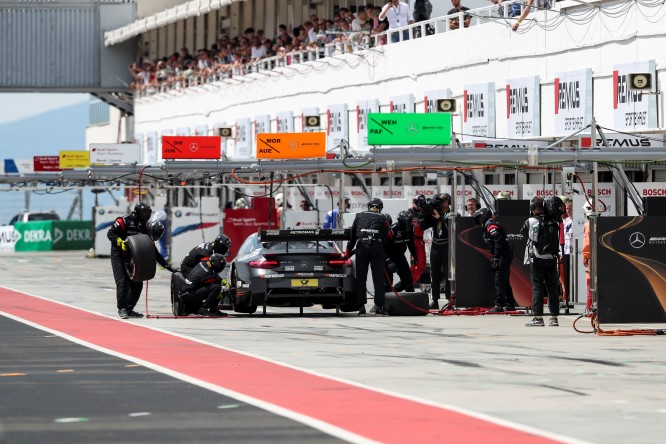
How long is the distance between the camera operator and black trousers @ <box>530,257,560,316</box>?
4008mm

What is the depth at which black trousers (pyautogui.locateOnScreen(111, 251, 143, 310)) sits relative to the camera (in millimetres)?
23375

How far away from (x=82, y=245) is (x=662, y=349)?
4448cm

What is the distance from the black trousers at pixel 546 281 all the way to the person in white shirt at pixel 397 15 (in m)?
21.0

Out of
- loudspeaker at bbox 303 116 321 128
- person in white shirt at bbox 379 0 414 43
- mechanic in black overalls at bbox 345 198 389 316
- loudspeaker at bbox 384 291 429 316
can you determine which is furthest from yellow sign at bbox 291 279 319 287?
loudspeaker at bbox 303 116 321 128

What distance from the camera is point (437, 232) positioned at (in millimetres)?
26156

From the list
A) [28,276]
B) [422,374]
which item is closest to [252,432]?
[422,374]

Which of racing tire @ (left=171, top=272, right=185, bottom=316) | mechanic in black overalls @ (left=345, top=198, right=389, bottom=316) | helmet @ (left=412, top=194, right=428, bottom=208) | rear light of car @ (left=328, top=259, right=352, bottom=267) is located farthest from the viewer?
helmet @ (left=412, top=194, right=428, bottom=208)

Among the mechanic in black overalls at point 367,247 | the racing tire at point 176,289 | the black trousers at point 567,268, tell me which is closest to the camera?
the racing tire at point 176,289

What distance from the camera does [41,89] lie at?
2933 inches

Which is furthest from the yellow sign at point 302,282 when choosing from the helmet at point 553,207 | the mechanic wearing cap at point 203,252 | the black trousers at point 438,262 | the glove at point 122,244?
the helmet at point 553,207

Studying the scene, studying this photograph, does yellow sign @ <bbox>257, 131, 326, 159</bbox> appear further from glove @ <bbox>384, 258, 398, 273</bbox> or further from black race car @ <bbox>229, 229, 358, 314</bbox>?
black race car @ <bbox>229, 229, 358, 314</bbox>

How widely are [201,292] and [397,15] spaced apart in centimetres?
2030

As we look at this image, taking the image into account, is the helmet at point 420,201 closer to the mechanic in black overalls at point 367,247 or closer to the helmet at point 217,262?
the mechanic in black overalls at point 367,247

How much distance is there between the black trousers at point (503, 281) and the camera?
24.1 m
